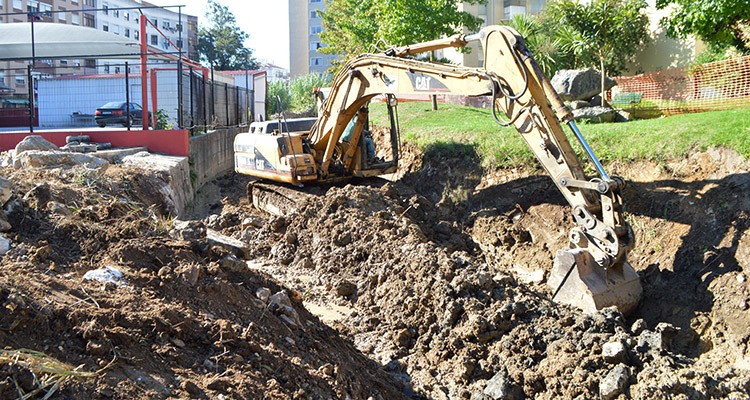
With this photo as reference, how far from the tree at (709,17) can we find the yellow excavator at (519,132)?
16.4 feet

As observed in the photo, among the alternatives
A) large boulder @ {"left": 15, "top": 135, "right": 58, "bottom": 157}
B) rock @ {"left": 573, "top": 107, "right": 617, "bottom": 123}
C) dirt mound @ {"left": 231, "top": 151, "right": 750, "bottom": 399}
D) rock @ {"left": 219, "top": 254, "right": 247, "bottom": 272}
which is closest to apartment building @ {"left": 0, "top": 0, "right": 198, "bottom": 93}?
large boulder @ {"left": 15, "top": 135, "right": 58, "bottom": 157}

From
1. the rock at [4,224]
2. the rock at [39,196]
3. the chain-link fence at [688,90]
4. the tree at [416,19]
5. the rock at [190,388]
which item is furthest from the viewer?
the tree at [416,19]

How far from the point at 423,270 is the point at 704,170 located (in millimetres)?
4186

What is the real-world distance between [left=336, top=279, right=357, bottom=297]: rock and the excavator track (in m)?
3.40

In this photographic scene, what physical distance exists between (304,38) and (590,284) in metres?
71.8

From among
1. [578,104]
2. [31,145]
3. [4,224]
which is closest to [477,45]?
[578,104]

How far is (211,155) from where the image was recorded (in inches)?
702

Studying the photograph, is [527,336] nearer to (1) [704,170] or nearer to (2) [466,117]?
(1) [704,170]

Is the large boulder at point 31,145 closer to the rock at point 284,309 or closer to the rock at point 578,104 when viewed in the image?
the rock at point 284,309

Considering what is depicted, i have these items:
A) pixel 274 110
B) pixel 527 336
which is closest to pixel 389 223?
pixel 527 336

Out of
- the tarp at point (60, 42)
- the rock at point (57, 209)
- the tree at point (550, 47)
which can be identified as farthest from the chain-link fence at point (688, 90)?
the tarp at point (60, 42)

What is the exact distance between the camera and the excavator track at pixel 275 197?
1255 centimetres

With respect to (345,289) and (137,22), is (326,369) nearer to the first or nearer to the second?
(345,289)

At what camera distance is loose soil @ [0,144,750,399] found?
4.43 metres
